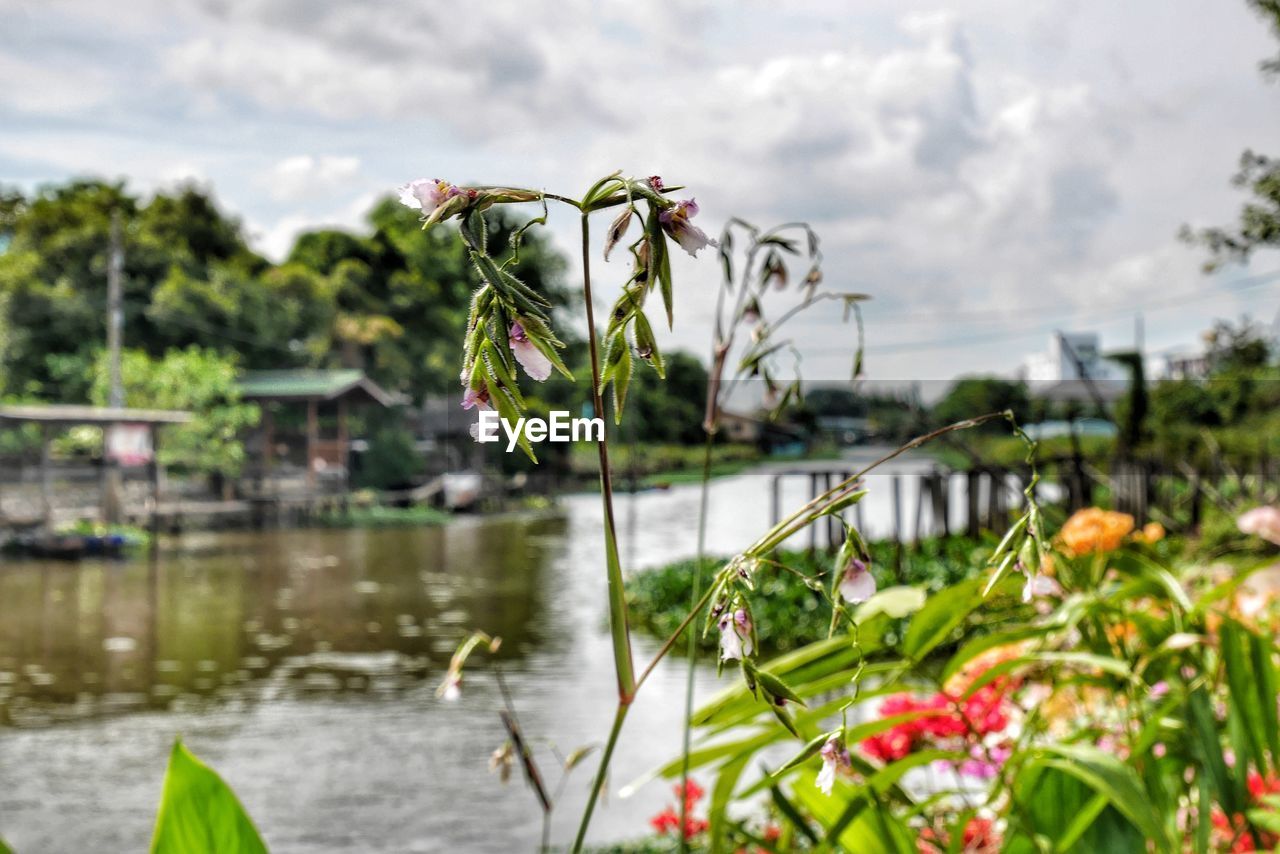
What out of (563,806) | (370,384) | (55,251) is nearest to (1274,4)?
(563,806)

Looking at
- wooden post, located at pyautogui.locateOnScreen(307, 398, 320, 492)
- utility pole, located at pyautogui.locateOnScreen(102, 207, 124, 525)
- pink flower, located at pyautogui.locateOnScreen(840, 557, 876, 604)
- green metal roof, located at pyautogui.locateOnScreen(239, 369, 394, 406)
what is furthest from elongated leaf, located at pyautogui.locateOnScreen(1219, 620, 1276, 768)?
wooden post, located at pyautogui.locateOnScreen(307, 398, 320, 492)

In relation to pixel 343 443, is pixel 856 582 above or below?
above

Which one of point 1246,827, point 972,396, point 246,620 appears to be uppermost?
point 972,396

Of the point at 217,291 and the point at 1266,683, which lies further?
the point at 217,291

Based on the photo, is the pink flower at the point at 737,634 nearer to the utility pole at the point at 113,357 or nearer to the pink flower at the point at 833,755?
the pink flower at the point at 833,755

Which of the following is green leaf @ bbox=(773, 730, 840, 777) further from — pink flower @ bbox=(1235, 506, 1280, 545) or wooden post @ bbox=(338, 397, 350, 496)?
wooden post @ bbox=(338, 397, 350, 496)

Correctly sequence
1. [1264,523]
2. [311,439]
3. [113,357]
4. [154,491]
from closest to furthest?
[1264,523] → [154,491] → [113,357] → [311,439]

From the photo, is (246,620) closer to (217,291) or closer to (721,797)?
(721,797)

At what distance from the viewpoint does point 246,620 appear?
7.95 m

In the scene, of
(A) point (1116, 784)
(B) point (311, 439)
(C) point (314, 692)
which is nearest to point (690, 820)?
(A) point (1116, 784)

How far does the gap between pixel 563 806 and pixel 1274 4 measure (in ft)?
25.3

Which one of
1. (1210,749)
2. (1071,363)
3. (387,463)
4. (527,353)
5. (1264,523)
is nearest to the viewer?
(527,353)

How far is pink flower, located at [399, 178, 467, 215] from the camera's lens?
321 millimetres

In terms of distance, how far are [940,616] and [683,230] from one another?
0.61 meters
